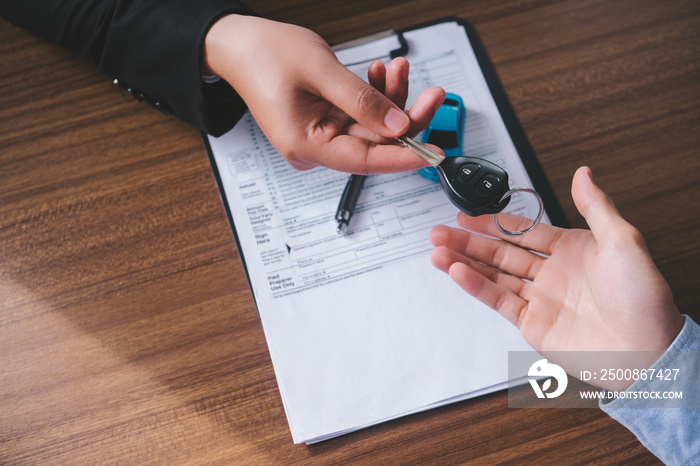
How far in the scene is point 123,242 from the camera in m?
0.63

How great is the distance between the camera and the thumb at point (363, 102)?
1.84 ft

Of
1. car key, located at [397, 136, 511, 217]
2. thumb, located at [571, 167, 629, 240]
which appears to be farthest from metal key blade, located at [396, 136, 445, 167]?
thumb, located at [571, 167, 629, 240]

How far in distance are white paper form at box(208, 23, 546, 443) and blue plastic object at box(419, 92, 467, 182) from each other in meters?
0.03

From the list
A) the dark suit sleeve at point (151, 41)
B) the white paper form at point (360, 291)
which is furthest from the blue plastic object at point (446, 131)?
the dark suit sleeve at point (151, 41)

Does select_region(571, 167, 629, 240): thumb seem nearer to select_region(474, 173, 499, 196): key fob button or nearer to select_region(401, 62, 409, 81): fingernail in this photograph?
select_region(474, 173, 499, 196): key fob button

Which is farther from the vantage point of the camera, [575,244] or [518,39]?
[518,39]

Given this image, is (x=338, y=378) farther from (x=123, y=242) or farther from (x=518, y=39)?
(x=518, y=39)

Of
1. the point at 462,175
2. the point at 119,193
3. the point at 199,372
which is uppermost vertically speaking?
the point at 462,175

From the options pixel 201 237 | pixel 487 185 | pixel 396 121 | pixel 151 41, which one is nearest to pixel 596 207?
pixel 487 185

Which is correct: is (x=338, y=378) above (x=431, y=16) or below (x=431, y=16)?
below

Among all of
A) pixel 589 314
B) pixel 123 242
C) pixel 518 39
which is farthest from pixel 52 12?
pixel 589 314

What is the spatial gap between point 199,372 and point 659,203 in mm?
633

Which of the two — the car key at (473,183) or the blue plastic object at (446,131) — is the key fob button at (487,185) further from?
the blue plastic object at (446,131)

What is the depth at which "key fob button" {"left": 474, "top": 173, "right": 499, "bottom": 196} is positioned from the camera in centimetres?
54
